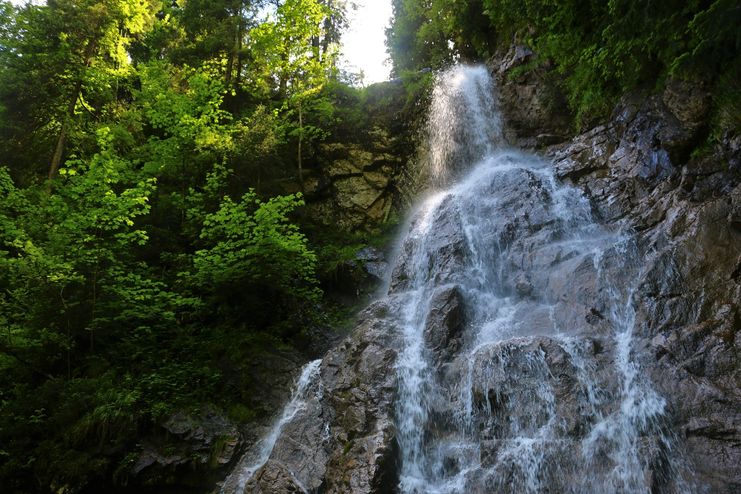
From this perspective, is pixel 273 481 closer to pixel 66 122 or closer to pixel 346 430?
pixel 346 430

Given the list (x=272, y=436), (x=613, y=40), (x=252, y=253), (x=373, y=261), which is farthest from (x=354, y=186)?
(x=272, y=436)

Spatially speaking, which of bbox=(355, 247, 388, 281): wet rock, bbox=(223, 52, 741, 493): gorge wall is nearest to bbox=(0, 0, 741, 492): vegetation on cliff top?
bbox=(355, 247, 388, 281): wet rock

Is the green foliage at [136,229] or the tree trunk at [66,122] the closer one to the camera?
the green foliage at [136,229]

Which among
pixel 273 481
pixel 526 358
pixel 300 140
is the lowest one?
pixel 273 481

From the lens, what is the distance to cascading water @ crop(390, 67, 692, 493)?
5195 mm

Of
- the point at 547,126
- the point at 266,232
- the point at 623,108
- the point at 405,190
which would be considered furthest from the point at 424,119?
the point at 266,232

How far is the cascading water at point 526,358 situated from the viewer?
5195mm

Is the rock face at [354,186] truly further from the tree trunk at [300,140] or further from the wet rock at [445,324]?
the wet rock at [445,324]

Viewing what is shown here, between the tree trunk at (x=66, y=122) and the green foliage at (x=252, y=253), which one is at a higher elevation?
the tree trunk at (x=66, y=122)

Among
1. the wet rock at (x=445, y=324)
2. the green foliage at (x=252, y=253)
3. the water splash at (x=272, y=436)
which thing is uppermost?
the green foliage at (x=252, y=253)

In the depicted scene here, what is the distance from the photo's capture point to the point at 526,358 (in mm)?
6160

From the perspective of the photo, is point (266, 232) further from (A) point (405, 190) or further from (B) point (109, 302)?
(A) point (405, 190)

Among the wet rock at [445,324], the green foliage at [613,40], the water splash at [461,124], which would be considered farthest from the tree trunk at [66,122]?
the green foliage at [613,40]

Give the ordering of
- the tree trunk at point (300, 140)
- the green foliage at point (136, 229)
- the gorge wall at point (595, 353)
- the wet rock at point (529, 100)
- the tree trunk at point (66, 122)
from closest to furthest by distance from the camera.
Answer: the gorge wall at point (595, 353)
the green foliage at point (136, 229)
the tree trunk at point (66, 122)
the wet rock at point (529, 100)
the tree trunk at point (300, 140)
